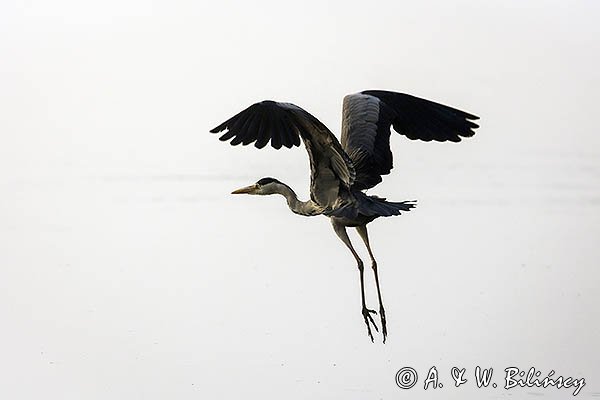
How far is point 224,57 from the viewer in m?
12.3

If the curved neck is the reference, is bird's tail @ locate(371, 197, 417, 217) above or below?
above

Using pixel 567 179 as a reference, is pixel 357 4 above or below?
above

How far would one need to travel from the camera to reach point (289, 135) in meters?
4.69

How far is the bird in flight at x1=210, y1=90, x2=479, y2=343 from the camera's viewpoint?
4621mm

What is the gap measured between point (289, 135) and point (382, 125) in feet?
1.79

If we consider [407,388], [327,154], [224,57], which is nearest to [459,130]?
[327,154]

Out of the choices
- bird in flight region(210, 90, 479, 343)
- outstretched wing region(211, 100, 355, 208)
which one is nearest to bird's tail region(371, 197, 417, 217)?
bird in flight region(210, 90, 479, 343)

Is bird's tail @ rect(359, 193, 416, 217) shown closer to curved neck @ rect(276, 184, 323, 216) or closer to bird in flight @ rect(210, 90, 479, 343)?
bird in flight @ rect(210, 90, 479, 343)

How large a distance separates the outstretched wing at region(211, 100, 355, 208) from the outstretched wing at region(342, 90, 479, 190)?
0.73 ft

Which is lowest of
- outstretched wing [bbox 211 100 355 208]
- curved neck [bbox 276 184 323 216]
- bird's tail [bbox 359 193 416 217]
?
curved neck [bbox 276 184 323 216]

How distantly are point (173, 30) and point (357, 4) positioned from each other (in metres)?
2.02

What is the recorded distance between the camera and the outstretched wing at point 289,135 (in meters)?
4.57

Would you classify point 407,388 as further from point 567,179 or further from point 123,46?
point 123,46

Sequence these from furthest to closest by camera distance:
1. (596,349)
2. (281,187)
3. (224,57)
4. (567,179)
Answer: (224,57)
(567,179)
(596,349)
(281,187)
